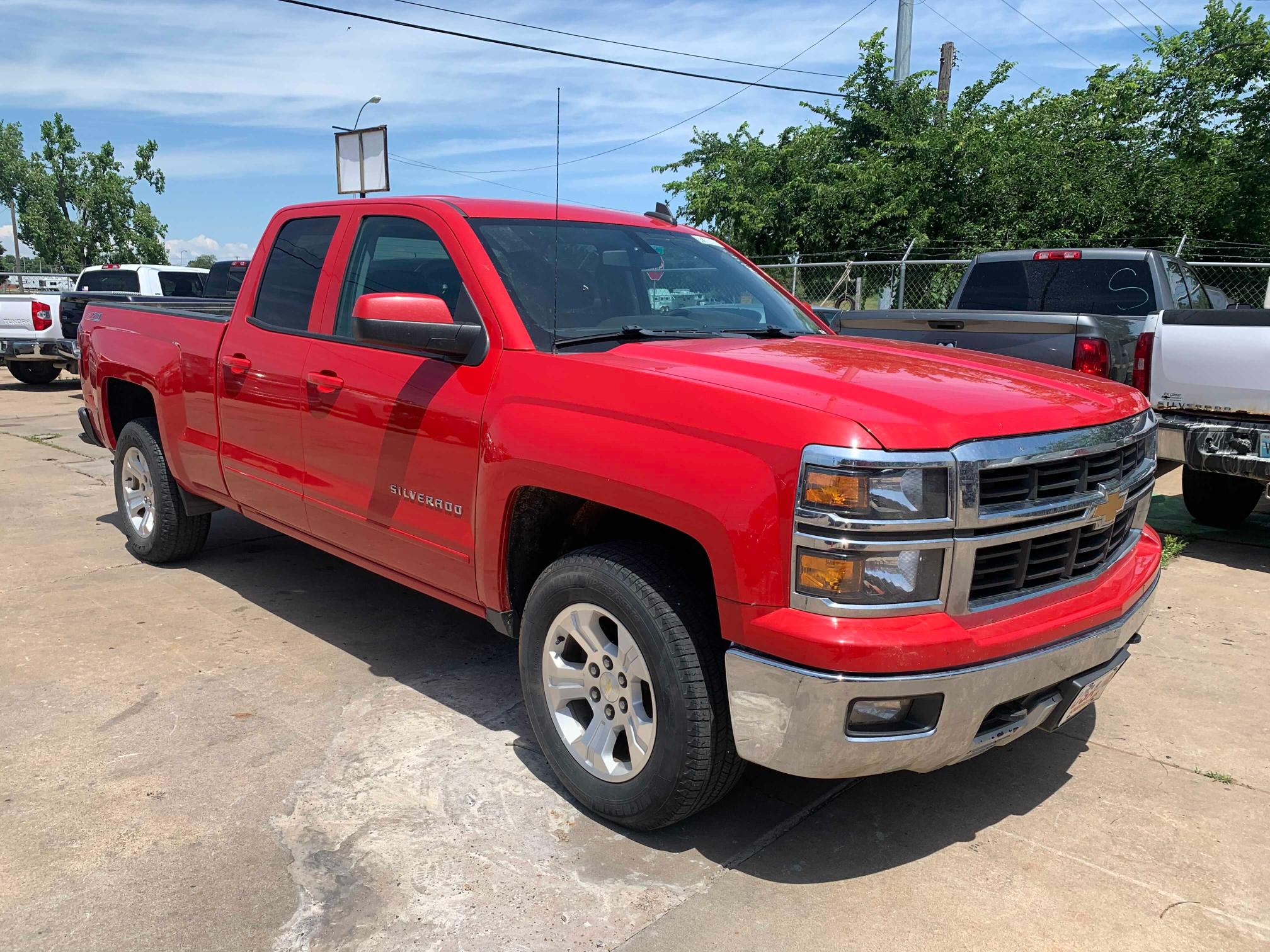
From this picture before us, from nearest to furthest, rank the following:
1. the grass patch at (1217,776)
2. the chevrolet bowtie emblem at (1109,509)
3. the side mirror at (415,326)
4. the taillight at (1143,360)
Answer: the chevrolet bowtie emblem at (1109,509)
the side mirror at (415,326)
the grass patch at (1217,776)
the taillight at (1143,360)

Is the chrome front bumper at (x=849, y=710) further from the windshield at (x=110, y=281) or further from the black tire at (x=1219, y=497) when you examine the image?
the windshield at (x=110, y=281)

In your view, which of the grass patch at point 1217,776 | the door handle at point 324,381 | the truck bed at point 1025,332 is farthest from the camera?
the truck bed at point 1025,332

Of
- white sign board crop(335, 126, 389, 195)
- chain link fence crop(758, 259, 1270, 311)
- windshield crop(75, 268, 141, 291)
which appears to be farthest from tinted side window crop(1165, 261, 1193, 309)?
windshield crop(75, 268, 141, 291)

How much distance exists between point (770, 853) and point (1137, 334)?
15.0ft

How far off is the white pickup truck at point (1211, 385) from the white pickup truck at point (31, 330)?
1455 centimetres

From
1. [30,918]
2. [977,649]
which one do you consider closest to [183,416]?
[30,918]

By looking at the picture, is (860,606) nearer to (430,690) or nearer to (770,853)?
(770,853)

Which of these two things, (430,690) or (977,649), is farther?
(430,690)

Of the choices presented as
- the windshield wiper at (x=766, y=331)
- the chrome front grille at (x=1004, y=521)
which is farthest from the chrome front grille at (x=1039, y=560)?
the windshield wiper at (x=766, y=331)

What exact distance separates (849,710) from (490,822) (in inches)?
50.1

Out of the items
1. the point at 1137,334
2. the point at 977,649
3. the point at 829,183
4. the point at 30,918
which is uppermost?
the point at 829,183

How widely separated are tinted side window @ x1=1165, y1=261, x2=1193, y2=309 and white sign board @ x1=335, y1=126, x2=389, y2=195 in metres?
11.5

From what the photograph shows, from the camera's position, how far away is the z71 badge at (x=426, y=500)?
3.49m

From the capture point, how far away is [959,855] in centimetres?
298
